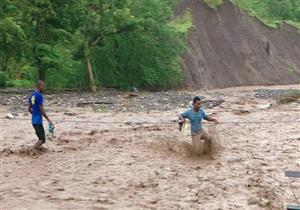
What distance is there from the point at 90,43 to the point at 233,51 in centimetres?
2291

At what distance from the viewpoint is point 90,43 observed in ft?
118

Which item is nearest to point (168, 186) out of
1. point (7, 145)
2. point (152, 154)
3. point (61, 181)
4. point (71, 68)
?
point (61, 181)

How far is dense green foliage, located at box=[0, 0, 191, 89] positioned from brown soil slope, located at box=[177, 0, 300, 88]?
317 inches

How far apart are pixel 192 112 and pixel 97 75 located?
27941mm

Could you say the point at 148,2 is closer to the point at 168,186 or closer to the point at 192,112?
the point at 192,112

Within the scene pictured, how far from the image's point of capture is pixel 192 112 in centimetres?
1317

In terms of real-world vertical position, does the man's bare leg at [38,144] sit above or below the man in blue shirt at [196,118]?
below

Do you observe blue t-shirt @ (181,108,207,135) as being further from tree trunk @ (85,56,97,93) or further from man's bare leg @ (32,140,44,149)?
tree trunk @ (85,56,97,93)

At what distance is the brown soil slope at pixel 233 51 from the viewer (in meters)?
51.4

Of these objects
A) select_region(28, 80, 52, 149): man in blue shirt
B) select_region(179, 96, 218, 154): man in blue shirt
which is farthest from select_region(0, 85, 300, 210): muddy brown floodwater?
select_region(28, 80, 52, 149): man in blue shirt

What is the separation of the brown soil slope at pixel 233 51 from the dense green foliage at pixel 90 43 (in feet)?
26.4

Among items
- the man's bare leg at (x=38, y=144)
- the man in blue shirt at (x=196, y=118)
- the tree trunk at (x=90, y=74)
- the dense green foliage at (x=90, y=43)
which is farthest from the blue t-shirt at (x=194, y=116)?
the tree trunk at (x=90, y=74)

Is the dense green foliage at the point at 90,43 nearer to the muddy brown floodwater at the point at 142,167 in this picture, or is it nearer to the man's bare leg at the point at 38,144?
the muddy brown floodwater at the point at 142,167

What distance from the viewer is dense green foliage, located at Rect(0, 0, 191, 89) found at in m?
31.5
